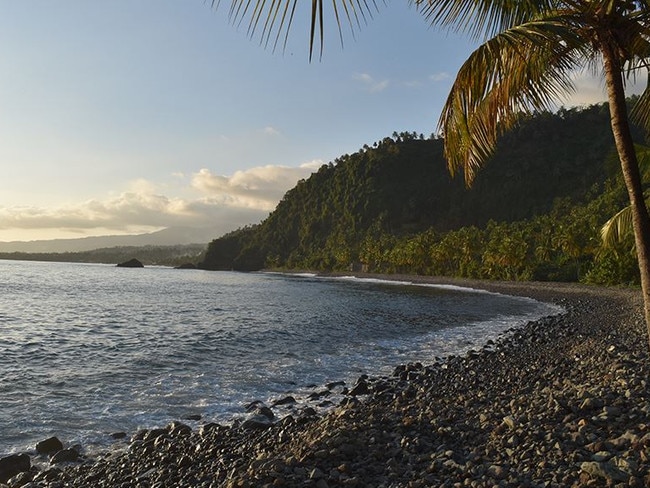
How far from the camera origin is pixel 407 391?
1335cm

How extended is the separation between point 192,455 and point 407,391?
21.3ft

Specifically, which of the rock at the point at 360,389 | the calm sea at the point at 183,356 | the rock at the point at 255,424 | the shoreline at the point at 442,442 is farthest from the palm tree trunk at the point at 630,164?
the calm sea at the point at 183,356

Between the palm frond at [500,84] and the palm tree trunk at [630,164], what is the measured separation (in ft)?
1.48

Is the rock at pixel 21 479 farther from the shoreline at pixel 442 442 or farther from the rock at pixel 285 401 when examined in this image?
the rock at pixel 285 401

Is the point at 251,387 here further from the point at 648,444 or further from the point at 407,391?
the point at 648,444

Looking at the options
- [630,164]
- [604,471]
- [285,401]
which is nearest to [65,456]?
[285,401]

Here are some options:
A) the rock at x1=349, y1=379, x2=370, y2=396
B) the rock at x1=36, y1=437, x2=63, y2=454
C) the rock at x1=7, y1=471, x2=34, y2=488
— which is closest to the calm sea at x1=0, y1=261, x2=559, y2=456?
the rock at x1=36, y1=437, x2=63, y2=454

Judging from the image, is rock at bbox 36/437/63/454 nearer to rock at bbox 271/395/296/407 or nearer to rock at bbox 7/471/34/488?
rock at bbox 7/471/34/488

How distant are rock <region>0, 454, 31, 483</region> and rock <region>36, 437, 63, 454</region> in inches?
19.8

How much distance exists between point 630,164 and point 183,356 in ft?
68.0

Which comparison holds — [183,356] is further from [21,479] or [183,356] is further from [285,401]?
[21,479]

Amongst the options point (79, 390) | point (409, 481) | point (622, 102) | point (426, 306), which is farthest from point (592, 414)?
point (426, 306)

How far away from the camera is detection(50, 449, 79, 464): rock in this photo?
32.1 ft

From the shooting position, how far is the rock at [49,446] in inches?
408
